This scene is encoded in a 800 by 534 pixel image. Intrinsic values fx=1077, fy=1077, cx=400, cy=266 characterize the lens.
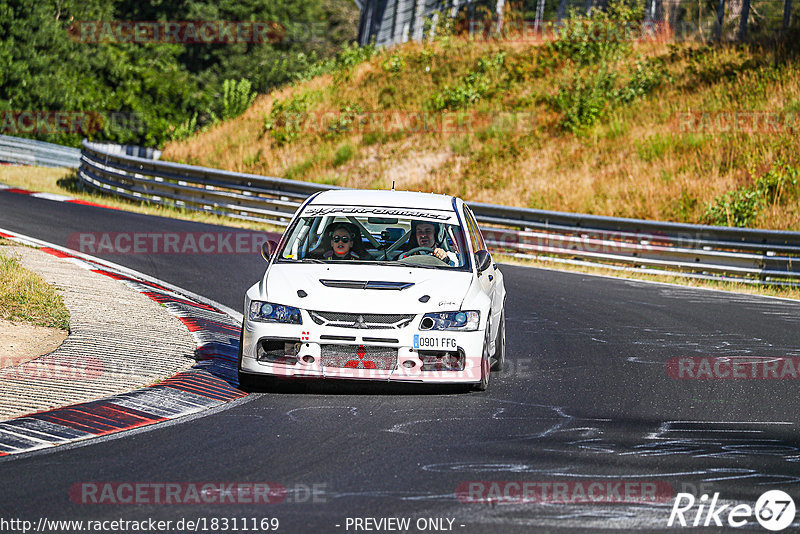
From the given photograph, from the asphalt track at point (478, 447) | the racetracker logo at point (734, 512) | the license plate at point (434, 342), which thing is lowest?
the asphalt track at point (478, 447)

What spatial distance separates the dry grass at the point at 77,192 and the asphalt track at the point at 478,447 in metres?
12.8

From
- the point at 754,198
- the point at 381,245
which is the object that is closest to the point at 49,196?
the point at 754,198

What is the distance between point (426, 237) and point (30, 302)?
4160mm

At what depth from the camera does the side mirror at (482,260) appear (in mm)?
9203

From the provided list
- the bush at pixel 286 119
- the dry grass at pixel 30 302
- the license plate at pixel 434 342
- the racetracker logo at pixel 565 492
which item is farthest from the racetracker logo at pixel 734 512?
the bush at pixel 286 119

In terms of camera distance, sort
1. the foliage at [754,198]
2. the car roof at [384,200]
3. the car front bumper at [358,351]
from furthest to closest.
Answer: the foliage at [754,198]
the car roof at [384,200]
the car front bumper at [358,351]

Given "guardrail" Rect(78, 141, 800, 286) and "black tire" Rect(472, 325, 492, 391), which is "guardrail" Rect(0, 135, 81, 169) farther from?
"black tire" Rect(472, 325, 492, 391)

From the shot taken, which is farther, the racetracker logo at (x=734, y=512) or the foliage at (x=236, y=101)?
the foliage at (x=236, y=101)

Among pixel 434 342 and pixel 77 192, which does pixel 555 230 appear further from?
pixel 77 192

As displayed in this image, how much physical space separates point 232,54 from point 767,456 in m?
60.6

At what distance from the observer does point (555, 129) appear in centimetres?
2944

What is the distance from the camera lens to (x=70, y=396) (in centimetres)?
792

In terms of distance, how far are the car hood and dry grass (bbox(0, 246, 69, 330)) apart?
2.93 metres

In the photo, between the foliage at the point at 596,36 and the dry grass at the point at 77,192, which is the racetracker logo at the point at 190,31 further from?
the foliage at the point at 596,36
